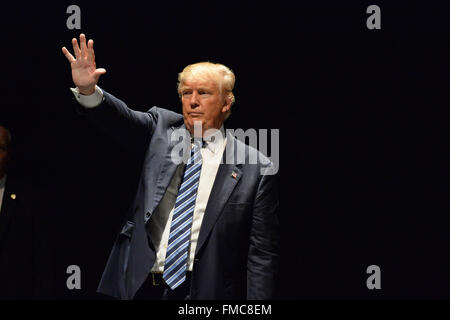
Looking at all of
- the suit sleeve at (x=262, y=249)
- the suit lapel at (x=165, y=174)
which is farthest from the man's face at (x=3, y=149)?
the suit sleeve at (x=262, y=249)

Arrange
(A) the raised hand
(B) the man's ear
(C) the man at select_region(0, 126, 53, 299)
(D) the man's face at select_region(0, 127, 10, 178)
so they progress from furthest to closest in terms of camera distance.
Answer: (D) the man's face at select_region(0, 127, 10, 178)
(C) the man at select_region(0, 126, 53, 299)
(B) the man's ear
(A) the raised hand

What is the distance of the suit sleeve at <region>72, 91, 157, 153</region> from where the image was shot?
2502 millimetres

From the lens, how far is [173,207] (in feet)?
8.64

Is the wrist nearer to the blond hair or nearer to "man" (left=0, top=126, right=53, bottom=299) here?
the blond hair

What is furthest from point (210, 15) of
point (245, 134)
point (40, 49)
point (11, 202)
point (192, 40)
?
point (11, 202)

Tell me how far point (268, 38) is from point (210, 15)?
0.34 metres

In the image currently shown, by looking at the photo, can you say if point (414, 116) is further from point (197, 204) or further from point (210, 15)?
point (197, 204)

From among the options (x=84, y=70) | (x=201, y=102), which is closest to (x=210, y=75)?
(x=201, y=102)

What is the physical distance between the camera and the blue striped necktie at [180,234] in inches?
100

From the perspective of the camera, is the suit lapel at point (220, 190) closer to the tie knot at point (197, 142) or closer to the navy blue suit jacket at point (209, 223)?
the navy blue suit jacket at point (209, 223)

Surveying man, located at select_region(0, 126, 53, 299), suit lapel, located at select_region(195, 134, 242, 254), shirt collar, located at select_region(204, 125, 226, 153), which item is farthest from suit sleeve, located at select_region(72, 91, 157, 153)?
man, located at select_region(0, 126, 53, 299)

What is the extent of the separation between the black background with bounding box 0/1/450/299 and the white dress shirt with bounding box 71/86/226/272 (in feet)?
3.08

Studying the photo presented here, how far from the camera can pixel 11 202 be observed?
3.15 metres

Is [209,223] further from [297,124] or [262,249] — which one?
[297,124]
